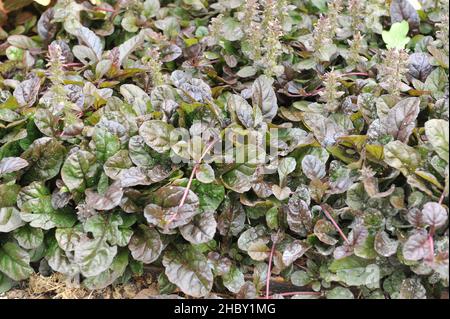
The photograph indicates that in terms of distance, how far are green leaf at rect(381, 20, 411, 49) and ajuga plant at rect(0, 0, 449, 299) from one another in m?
0.03

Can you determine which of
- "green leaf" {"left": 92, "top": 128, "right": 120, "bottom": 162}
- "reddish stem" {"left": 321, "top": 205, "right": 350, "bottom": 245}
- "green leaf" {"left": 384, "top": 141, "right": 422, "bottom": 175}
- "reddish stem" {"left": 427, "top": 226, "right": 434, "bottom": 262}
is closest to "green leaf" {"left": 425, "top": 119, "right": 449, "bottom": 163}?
"green leaf" {"left": 384, "top": 141, "right": 422, "bottom": 175}

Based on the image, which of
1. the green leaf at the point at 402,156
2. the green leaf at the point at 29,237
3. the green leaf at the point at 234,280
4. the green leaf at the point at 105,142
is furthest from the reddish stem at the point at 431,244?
the green leaf at the point at 29,237

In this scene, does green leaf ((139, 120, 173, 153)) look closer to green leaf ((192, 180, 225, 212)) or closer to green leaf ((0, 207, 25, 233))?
green leaf ((192, 180, 225, 212))

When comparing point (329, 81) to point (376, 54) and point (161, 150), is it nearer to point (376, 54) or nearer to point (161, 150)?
point (376, 54)

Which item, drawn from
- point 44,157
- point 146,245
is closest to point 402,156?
point 146,245

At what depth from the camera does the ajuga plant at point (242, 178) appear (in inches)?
87.2

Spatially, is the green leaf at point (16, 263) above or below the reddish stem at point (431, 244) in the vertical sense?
below

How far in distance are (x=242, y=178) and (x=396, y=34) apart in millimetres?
1252

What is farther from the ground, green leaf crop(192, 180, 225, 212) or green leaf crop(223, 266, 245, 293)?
green leaf crop(192, 180, 225, 212)

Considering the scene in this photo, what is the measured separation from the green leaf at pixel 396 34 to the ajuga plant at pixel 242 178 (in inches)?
1.2

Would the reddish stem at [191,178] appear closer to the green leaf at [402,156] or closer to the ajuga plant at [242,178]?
the ajuga plant at [242,178]

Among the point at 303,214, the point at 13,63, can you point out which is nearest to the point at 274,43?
the point at 303,214

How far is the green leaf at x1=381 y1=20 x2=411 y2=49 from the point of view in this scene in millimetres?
2967

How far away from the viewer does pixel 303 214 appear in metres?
2.32
